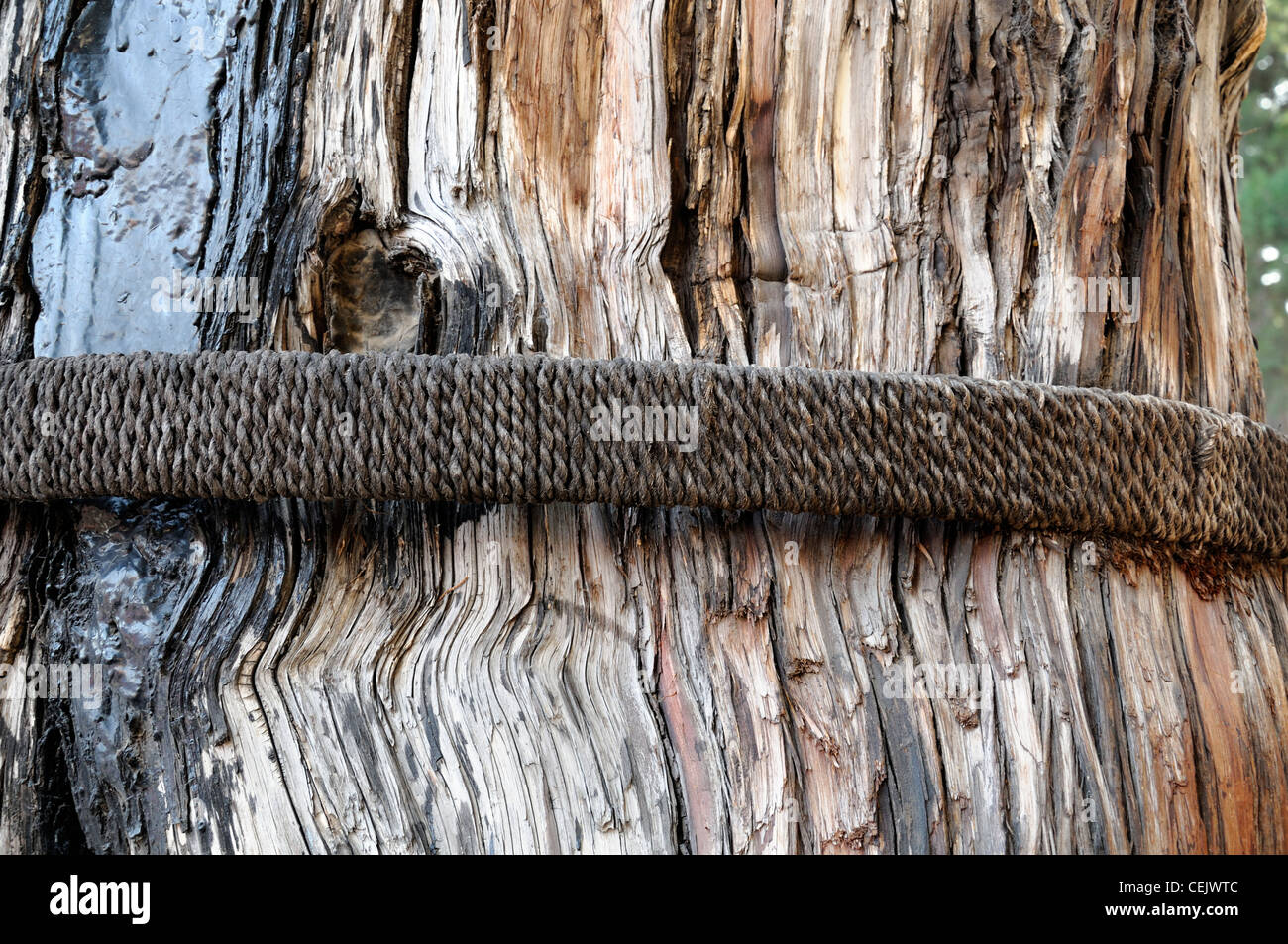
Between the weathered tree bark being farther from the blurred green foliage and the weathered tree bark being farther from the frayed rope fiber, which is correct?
the blurred green foliage

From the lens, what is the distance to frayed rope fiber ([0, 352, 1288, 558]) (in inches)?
29.5

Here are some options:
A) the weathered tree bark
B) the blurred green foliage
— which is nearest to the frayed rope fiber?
the weathered tree bark

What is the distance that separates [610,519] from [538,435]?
112mm

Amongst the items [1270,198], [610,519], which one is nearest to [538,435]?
[610,519]

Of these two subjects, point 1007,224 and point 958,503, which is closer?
point 958,503

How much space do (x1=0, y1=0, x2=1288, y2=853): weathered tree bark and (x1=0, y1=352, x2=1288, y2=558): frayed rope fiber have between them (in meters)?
0.07

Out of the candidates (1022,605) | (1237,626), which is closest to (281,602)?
(1022,605)

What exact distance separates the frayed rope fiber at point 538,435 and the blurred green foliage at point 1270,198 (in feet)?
19.3

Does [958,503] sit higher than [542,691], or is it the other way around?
[958,503]

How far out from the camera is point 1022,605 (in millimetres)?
830

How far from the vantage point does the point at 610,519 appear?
82 centimetres

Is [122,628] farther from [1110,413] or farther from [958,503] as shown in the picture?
[1110,413]

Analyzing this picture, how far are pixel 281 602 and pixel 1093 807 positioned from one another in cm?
68

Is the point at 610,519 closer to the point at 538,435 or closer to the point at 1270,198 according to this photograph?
the point at 538,435
